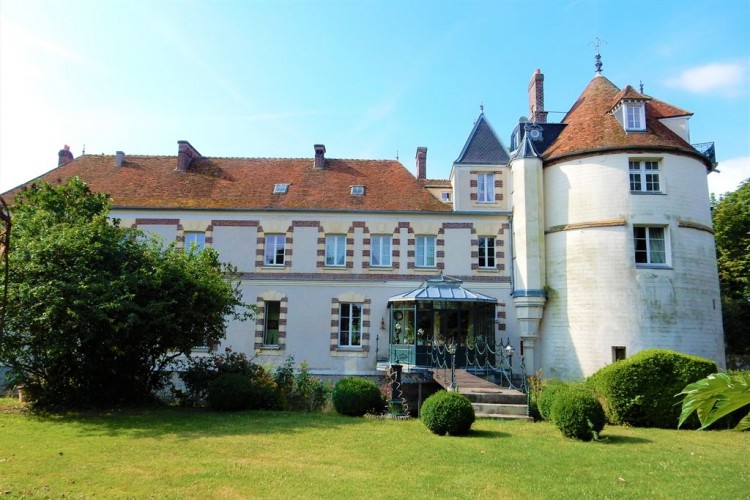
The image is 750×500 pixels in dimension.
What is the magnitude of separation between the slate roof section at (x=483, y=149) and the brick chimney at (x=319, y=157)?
21.5 ft

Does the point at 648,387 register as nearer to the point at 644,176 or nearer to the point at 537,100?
the point at 644,176

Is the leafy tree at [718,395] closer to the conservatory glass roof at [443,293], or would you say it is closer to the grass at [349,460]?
the grass at [349,460]

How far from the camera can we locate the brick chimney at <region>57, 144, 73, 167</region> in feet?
83.3

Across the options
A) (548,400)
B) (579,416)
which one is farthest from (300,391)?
(579,416)

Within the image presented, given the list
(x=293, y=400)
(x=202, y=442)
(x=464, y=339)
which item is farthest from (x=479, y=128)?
(x=202, y=442)

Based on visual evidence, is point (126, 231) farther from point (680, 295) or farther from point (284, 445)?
point (680, 295)

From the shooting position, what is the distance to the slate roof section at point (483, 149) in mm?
21828

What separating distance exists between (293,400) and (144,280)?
547 centimetres

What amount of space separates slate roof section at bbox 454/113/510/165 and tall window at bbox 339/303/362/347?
772cm

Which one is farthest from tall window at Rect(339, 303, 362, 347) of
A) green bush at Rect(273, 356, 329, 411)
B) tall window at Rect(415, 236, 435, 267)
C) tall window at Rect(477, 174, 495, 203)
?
tall window at Rect(477, 174, 495, 203)

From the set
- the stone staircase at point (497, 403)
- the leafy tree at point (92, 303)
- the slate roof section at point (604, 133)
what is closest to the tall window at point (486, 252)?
the slate roof section at point (604, 133)

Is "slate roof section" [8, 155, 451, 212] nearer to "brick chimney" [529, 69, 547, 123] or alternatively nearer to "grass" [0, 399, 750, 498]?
"brick chimney" [529, 69, 547, 123]

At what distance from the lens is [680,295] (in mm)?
17984

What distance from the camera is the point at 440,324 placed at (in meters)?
19.1
